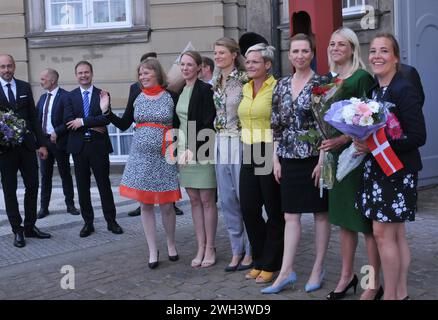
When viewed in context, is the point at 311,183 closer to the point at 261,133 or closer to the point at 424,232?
the point at 261,133

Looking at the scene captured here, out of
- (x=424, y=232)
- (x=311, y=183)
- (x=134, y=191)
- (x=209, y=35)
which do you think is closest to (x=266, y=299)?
(x=311, y=183)

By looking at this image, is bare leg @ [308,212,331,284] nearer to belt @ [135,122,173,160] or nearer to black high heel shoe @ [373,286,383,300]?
black high heel shoe @ [373,286,383,300]

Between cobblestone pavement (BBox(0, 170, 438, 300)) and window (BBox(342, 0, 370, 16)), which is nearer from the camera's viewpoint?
cobblestone pavement (BBox(0, 170, 438, 300))

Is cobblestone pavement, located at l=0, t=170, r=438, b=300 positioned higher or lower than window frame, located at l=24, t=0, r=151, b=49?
lower

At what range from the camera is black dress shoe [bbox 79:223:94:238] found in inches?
276

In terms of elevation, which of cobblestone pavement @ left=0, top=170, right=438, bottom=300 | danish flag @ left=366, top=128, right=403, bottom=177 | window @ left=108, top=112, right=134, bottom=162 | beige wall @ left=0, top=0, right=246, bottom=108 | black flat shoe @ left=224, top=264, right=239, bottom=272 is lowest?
cobblestone pavement @ left=0, top=170, right=438, bottom=300

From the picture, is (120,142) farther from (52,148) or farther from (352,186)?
(352,186)

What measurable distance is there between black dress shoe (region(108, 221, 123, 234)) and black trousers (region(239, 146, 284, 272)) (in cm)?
241

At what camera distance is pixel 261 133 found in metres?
4.94

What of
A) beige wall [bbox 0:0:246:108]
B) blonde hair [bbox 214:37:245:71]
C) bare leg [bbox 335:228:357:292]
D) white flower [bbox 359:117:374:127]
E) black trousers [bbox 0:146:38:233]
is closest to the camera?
white flower [bbox 359:117:374:127]

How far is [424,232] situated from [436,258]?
41.3 inches

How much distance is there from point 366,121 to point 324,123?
56 cm

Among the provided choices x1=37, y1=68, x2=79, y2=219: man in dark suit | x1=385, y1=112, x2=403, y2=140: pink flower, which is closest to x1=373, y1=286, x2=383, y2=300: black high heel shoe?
x1=385, y1=112, x2=403, y2=140: pink flower

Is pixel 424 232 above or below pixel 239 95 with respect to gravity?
below
